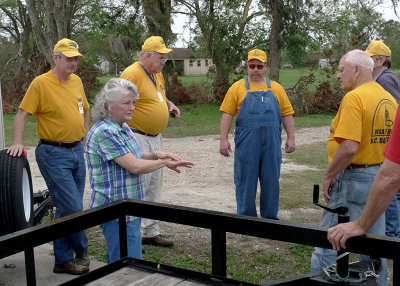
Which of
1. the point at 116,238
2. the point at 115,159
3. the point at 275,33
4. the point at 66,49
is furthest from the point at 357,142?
the point at 275,33

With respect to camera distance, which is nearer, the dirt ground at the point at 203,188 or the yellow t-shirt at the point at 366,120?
the yellow t-shirt at the point at 366,120

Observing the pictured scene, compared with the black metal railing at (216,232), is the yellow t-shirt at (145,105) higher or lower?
higher

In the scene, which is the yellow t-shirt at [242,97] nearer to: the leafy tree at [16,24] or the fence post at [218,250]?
the fence post at [218,250]

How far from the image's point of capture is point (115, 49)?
63.6ft

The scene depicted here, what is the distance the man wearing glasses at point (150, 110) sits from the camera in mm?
5047

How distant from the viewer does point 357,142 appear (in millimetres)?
3381

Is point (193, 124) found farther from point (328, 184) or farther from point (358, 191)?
point (358, 191)

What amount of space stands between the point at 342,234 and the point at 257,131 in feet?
10.8

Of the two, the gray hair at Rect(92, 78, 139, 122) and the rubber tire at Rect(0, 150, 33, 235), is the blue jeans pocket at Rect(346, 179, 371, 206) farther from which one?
the rubber tire at Rect(0, 150, 33, 235)

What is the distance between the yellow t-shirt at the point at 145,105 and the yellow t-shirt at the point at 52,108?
2.28 ft

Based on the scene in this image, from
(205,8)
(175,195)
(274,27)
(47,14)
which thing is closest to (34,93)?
(175,195)

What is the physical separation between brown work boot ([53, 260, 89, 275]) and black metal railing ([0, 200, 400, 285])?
2.23m

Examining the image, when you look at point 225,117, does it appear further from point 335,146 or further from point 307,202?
point 307,202

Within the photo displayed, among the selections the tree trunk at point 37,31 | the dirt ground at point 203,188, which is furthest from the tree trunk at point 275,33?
the tree trunk at point 37,31
